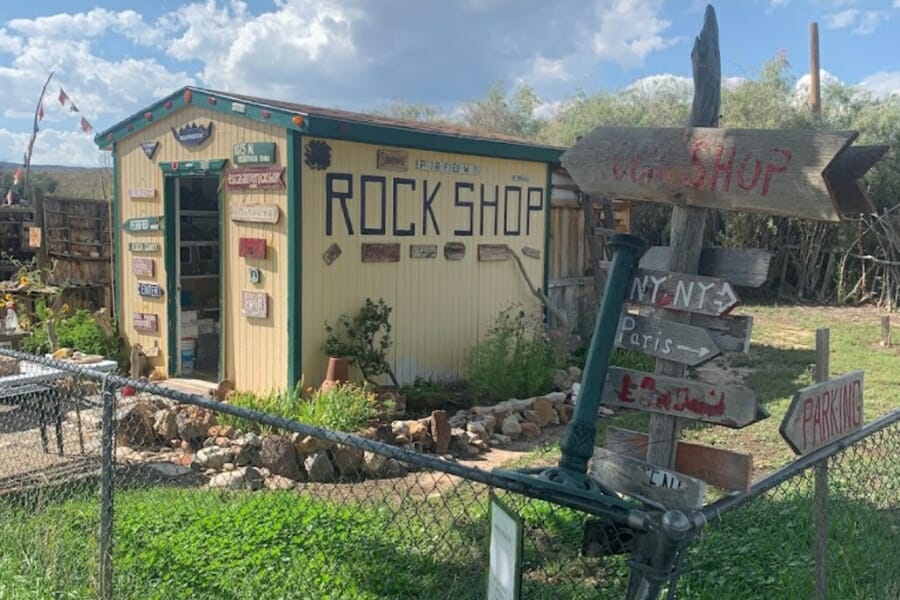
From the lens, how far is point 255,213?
25.4 ft

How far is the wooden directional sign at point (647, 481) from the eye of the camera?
2.63 meters

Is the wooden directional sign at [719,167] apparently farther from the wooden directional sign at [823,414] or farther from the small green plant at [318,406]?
the small green plant at [318,406]

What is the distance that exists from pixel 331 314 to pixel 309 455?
1.99 meters

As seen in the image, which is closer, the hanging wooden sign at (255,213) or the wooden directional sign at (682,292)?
the wooden directional sign at (682,292)

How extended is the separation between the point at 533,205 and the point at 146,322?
4.84 m

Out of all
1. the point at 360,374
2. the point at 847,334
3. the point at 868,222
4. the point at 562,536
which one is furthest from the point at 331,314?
the point at 868,222

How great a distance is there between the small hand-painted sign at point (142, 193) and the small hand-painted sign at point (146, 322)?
51.9 inches

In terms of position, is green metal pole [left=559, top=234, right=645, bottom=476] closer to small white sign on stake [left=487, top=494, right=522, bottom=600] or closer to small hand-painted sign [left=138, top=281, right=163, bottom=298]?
small white sign on stake [left=487, top=494, right=522, bottom=600]

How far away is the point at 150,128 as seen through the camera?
8883 millimetres

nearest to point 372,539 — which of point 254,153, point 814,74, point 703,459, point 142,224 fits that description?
point 703,459

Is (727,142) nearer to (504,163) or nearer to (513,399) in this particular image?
(513,399)

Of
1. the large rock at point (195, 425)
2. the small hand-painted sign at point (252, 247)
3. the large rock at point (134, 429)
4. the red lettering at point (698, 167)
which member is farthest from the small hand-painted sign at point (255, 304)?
the red lettering at point (698, 167)

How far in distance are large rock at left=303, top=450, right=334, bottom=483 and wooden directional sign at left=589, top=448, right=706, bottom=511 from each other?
11.4ft

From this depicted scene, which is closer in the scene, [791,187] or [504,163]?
[791,187]
